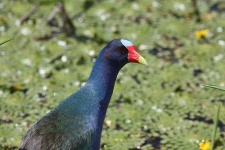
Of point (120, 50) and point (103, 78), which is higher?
point (120, 50)

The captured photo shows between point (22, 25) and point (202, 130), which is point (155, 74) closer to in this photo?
point (202, 130)

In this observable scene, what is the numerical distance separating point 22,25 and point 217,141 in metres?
2.52

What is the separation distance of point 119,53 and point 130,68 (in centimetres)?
153

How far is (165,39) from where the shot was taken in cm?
654

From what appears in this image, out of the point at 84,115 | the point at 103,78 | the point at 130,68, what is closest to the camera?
the point at 84,115

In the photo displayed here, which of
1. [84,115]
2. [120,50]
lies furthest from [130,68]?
[84,115]

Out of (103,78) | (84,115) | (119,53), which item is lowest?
(84,115)

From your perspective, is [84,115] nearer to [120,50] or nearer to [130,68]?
[120,50]

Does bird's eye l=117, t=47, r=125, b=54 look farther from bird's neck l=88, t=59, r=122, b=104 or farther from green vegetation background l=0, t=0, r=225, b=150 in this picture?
green vegetation background l=0, t=0, r=225, b=150

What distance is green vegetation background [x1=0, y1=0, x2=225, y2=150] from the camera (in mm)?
5281

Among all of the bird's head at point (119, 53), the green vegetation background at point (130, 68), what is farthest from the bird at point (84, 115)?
the green vegetation background at point (130, 68)

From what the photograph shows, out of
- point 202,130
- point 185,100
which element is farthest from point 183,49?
point 202,130

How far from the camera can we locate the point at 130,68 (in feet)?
19.9

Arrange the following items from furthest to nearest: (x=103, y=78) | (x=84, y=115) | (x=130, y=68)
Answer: (x=130, y=68), (x=103, y=78), (x=84, y=115)
